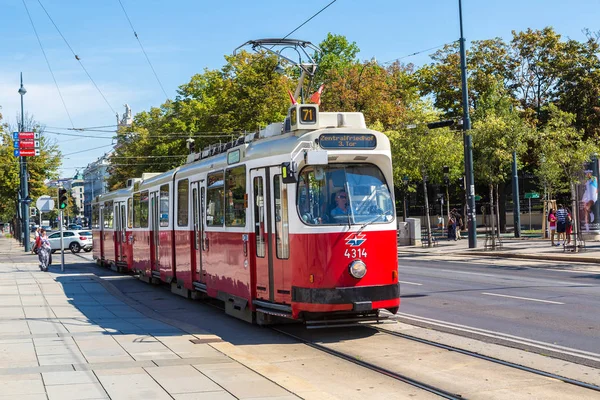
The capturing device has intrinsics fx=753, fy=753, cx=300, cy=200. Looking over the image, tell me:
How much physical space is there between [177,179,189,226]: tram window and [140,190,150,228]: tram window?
13.8 feet

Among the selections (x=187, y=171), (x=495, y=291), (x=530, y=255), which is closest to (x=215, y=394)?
(x=187, y=171)

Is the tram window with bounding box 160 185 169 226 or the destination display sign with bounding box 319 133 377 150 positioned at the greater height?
the destination display sign with bounding box 319 133 377 150

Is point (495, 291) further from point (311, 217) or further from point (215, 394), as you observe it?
point (215, 394)

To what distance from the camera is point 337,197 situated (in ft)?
37.6

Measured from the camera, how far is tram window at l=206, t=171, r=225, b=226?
14.4 meters

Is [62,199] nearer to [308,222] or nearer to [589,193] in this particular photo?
[308,222]

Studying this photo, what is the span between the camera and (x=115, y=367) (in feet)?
28.9

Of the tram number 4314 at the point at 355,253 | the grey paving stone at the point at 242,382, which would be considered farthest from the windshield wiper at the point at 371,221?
the grey paving stone at the point at 242,382

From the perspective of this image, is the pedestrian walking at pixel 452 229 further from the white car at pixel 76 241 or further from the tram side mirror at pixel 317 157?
the tram side mirror at pixel 317 157

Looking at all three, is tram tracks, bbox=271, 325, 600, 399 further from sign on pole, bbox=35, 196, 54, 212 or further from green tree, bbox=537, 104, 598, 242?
sign on pole, bbox=35, 196, 54, 212

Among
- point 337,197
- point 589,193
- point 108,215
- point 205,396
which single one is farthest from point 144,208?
point 589,193

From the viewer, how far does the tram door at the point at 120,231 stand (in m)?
26.5

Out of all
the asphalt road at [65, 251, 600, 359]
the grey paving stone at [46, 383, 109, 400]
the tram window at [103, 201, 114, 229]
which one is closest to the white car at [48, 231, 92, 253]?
the tram window at [103, 201, 114, 229]

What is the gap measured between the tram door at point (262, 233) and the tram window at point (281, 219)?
203mm
